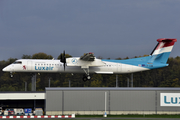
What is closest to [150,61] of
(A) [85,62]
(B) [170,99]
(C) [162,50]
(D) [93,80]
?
(C) [162,50]

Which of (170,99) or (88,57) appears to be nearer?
(170,99)

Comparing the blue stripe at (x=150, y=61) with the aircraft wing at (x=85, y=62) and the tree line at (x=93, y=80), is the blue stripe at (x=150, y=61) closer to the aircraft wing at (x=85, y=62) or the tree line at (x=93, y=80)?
the aircraft wing at (x=85, y=62)

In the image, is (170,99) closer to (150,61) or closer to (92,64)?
(150,61)

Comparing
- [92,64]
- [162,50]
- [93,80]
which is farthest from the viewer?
[93,80]

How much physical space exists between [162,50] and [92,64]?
1325 centimetres

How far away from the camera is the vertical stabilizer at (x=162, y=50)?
53.5 metres

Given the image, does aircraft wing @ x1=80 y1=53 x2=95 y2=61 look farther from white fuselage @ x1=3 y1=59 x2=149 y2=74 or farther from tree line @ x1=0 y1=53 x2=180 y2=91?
tree line @ x1=0 y1=53 x2=180 y2=91

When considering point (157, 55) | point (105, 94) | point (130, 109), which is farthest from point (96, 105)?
point (157, 55)

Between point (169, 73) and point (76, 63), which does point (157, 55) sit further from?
point (169, 73)

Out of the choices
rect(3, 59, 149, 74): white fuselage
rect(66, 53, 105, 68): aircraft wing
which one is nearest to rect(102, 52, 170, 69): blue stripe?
rect(3, 59, 149, 74): white fuselage

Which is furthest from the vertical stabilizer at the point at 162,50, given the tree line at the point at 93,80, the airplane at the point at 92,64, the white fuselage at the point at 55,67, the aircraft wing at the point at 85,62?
the tree line at the point at 93,80

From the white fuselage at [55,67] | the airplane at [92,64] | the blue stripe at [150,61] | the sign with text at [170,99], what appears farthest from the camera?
the blue stripe at [150,61]

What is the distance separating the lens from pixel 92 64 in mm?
50281

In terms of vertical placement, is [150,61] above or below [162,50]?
below
